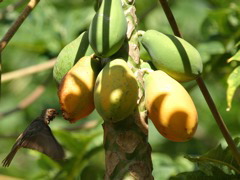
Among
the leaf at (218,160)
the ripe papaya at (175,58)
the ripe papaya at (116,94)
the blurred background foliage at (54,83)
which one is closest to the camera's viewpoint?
the ripe papaya at (116,94)

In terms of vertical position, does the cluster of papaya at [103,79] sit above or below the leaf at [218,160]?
above

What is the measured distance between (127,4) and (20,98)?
305 cm

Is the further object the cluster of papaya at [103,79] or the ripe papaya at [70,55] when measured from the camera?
the ripe papaya at [70,55]

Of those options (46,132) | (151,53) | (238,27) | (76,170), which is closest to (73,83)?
(46,132)

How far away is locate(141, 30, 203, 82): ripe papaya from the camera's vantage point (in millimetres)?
1517

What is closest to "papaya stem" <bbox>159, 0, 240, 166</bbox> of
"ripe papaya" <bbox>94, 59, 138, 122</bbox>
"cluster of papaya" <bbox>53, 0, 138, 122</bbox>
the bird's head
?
"cluster of papaya" <bbox>53, 0, 138, 122</bbox>

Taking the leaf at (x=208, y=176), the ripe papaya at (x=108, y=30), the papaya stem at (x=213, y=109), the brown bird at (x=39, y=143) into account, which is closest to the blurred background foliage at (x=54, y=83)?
the papaya stem at (x=213, y=109)

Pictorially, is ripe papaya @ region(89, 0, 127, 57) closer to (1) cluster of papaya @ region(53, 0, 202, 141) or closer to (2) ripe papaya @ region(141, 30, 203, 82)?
(1) cluster of papaya @ region(53, 0, 202, 141)

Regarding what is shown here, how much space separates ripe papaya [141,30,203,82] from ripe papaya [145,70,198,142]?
71mm

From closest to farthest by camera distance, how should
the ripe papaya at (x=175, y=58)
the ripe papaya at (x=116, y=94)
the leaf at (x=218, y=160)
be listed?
the ripe papaya at (x=116, y=94), the ripe papaya at (x=175, y=58), the leaf at (x=218, y=160)

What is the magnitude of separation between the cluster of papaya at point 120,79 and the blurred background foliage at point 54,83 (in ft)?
1.18

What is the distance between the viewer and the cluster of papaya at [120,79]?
139 centimetres

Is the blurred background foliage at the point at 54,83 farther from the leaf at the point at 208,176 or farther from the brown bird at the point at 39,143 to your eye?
the brown bird at the point at 39,143

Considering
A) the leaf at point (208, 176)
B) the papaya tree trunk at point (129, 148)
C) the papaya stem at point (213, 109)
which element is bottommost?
the leaf at point (208, 176)
